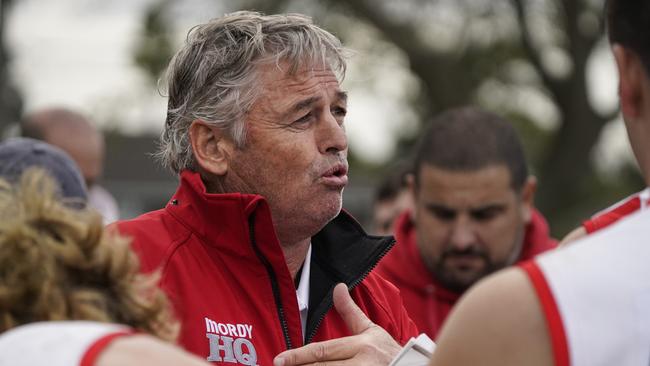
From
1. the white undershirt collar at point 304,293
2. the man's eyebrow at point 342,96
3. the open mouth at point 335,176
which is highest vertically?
the man's eyebrow at point 342,96

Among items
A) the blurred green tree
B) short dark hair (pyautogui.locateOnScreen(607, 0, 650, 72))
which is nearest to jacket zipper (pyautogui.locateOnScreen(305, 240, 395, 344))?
short dark hair (pyautogui.locateOnScreen(607, 0, 650, 72))

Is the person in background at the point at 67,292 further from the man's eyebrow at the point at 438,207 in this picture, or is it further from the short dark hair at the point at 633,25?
the man's eyebrow at the point at 438,207

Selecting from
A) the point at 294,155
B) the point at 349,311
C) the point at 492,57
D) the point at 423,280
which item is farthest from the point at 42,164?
the point at 492,57

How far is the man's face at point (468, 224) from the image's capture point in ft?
17.3

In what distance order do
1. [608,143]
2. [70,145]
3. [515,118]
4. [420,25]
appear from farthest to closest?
[515,118] < [608,143] < [420,25] < [70,145]

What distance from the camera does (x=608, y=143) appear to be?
23.8 meters

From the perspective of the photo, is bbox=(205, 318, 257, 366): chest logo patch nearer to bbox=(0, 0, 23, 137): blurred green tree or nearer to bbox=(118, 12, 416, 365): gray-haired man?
bbox=(118, 12, 416, 365): gray-haired man

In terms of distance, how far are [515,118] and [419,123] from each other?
279 cm

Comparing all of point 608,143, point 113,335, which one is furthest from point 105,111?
point 113,335

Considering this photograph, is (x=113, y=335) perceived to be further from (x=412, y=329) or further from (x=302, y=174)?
(x=412, y=329)

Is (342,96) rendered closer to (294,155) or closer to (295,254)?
(294,155)

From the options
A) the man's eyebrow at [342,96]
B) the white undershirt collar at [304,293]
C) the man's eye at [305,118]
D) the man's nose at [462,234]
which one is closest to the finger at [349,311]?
the white undershirt collar at [304,293]

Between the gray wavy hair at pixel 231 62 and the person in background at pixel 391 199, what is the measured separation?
4.09m

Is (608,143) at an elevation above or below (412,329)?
below
